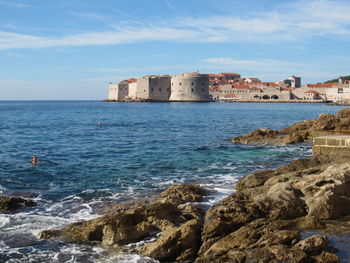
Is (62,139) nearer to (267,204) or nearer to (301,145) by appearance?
(301,145)

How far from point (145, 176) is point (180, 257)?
15.3ft

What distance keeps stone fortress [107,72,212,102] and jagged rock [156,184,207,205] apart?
62501 millimetres

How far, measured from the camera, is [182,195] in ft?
21.2

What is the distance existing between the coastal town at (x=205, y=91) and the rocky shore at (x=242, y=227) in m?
63.7

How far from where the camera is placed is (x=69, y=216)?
19.5 ft

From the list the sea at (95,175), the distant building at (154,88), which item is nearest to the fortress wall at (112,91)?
the distant building at (154,88)

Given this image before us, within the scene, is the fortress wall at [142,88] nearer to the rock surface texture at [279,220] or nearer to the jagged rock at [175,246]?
the rock surface texture at [279,220]

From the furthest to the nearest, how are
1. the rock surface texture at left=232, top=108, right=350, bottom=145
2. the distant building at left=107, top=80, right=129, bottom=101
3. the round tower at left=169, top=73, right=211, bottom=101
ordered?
the distant building at left=107, top=80, right=129, bottom=101, the round tower at left=169, top=73, right=211, bottom=101, the rock surface texture at left=232, top=108, right=350, bottom=145

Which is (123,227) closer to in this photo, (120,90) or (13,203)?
(13,203)

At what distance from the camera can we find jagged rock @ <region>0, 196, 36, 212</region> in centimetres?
617

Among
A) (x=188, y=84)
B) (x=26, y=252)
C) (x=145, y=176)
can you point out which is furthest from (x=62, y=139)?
(x=188, y=84)

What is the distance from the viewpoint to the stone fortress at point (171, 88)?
69312 mm

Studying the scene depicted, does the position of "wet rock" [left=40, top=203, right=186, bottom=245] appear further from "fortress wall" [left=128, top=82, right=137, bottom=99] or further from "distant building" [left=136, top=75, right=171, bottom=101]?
"fortress wall" [left=128, top=82, right=137, bottom=99]

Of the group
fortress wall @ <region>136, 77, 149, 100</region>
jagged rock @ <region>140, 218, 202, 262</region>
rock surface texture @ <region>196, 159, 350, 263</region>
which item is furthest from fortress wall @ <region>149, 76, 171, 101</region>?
jagged rock @ <region>140, 218, 202, 262</region>
